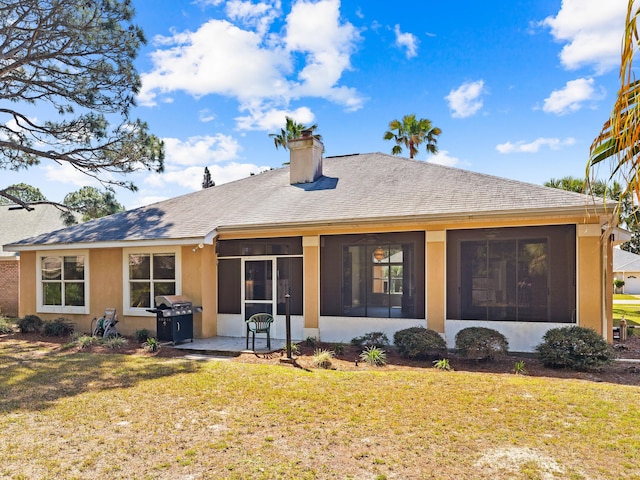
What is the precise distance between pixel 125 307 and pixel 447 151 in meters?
20.8

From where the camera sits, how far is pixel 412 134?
86.6ft

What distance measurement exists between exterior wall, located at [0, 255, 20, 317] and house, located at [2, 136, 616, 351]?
6.45 meters

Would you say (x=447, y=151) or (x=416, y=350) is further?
(x=447, y=151)

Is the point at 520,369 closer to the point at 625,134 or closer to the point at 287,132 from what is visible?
Answer: the point at 625,134

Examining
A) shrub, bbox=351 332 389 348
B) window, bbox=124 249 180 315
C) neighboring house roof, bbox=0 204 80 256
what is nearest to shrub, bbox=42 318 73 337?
window, bbox=124 249 180 315

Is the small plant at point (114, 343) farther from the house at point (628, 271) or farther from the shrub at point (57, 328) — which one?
the house at point (628, 271)

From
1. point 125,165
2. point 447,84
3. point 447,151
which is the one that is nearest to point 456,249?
point 447,84

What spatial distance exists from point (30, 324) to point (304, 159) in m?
9.93

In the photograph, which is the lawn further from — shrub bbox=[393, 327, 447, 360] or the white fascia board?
the white fascia board

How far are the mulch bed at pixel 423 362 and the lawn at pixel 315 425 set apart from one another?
599mm

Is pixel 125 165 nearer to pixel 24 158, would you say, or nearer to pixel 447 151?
pixel 24 158

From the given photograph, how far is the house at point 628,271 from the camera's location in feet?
130

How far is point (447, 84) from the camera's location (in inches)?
609

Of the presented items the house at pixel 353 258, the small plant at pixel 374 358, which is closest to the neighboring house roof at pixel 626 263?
the house at pixel 353 258
